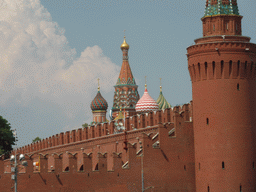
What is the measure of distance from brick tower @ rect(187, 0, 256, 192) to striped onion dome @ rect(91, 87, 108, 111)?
68338 millimetres

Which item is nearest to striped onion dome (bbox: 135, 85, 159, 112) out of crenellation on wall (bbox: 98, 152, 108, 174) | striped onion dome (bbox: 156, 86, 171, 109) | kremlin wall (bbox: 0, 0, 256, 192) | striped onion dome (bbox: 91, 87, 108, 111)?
striped onion dome (bbox: 156, 86, 171, 109)

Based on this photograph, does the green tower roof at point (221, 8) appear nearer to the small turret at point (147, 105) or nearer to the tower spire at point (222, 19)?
the tower spire at point (222, 19)

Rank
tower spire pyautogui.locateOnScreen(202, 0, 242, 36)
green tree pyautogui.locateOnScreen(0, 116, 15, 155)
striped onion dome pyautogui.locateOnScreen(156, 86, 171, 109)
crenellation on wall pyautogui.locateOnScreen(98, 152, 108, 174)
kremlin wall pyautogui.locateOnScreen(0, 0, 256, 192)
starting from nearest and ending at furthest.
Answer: kremlin wall pyautogui.locateOnScreen(0, 0, 256, 192)
crenellation on wall pyautogui.locateOnScreen(98, 152, 108, 174)
tower spire pyautogui.locateOnScreen(202, 0, 242, 36)
green tree pyautogui.locateOnScreen(0, 116, 15, 155)
striped onion dome pyautogui.locateOnScreen(156, 86, 171, 109)

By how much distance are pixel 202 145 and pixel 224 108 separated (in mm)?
3418

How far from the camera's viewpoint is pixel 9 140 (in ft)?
279

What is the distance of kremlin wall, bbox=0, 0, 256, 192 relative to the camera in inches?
2195

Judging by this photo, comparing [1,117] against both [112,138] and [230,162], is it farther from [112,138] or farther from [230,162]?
[230,162]

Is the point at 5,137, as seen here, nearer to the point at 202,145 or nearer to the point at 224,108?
the point at 202,145

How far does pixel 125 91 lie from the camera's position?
120688 mm

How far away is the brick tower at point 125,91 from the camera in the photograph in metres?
120

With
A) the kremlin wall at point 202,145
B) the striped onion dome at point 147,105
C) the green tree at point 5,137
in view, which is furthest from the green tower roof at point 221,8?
the striped onion dome at point 147,105

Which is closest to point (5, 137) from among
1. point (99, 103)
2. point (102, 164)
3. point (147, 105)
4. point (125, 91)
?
point (147, 105)

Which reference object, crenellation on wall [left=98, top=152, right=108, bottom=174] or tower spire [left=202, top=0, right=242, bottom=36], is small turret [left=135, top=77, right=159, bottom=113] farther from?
crenellation on wall [left=98, top=152, right=108, bottom=174]

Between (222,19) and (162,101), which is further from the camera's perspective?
(162,101)
